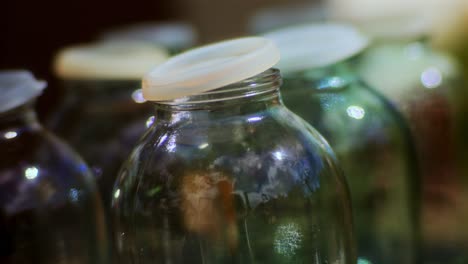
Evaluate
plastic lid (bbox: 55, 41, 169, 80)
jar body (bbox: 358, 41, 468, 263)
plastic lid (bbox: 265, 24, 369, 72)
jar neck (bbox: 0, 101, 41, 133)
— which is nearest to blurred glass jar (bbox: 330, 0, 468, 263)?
jar body (bbox: 358, 41, 468, 263)

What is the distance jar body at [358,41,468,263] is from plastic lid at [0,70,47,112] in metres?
0.33

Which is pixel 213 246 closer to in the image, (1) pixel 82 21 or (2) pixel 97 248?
(2) pixel 97 248

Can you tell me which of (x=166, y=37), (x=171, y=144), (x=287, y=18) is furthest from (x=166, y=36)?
(x=171, y=144)

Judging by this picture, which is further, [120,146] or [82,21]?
[82,21]

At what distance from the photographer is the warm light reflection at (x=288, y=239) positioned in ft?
1.29

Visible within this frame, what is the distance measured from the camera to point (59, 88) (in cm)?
88

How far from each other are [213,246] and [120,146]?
236 mm

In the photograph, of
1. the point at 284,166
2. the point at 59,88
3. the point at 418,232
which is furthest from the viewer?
the point at 59,88

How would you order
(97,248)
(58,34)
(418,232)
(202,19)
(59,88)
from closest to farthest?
(97,248) → (418,232) → (59,88) → (58,34) → (202,19)

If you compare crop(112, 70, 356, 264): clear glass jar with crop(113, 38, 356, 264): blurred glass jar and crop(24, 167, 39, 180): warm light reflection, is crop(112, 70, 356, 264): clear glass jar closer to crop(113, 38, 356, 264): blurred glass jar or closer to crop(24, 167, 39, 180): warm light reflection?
crop(113, 38, 356, 264): blurred glass jar

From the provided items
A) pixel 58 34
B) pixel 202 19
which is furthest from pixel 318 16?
pixel 58 34

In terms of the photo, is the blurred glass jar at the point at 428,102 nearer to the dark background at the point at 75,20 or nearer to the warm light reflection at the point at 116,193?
the warm light reflection at the point at 116,193

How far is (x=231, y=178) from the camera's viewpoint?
39 cm

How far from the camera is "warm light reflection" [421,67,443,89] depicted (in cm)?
68
